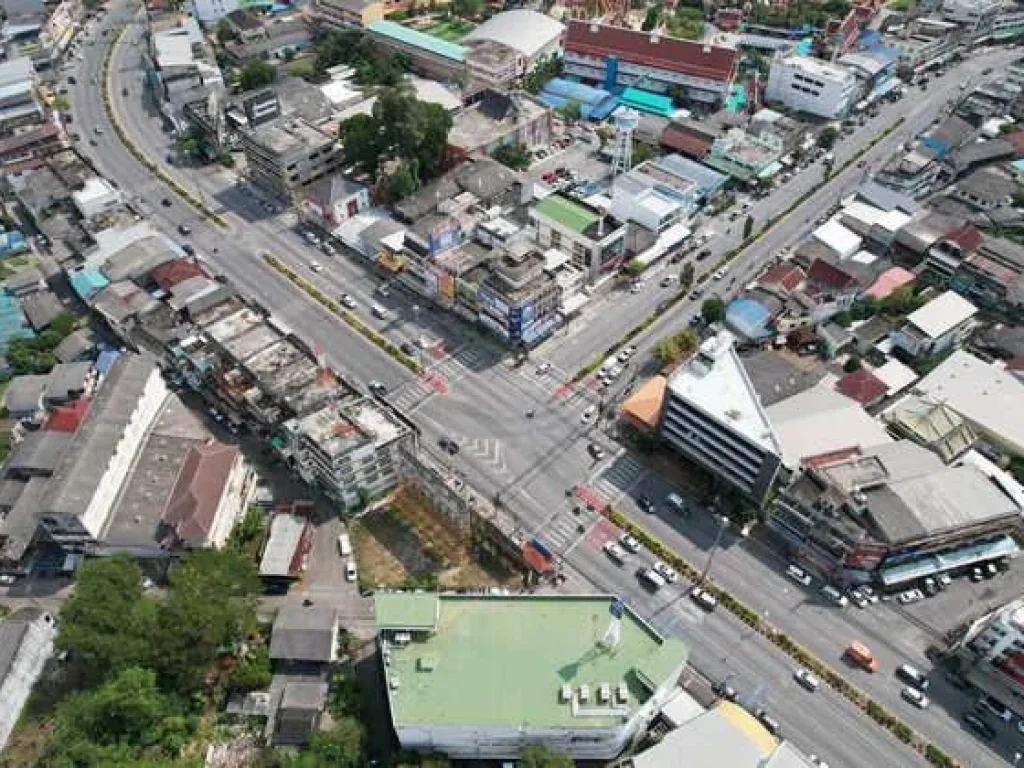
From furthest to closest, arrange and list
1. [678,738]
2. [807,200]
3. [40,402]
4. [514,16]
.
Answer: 1. [514,16]
2. [807,200]
3. [40,402]
4. [678,738]

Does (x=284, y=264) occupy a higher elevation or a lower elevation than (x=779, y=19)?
lower

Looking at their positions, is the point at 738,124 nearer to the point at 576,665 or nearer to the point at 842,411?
the point at 842,411

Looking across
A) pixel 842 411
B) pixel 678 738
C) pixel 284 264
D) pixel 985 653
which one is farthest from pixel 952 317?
pixel 284 264

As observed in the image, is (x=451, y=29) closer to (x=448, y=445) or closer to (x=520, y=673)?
(x=448, y=445)

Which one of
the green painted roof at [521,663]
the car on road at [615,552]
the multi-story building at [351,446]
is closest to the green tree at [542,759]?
the green painted roof at [521,663]

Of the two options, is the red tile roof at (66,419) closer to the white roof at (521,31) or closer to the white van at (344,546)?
the white van at (344,546)

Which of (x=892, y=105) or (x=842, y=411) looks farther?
(x=892, y=105)

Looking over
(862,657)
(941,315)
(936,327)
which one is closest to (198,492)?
(862,657)
